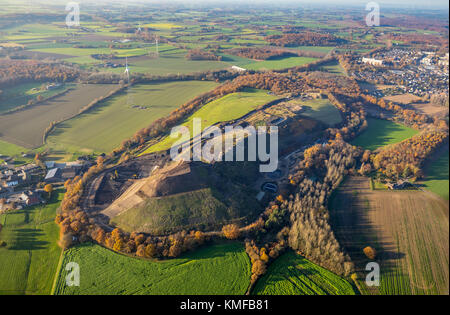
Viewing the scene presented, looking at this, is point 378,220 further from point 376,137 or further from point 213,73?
point 213,73

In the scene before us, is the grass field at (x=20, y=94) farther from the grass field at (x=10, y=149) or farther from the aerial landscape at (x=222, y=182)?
the grass field at (x=10, y=149)

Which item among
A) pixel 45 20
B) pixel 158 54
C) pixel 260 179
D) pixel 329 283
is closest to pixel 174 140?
pixel 260 179

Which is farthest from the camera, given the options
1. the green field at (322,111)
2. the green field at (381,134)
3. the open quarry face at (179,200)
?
the green field at (322,111)

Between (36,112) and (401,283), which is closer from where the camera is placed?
(401,283)

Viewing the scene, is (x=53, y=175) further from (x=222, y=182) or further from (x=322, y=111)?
(x=322, y=111)

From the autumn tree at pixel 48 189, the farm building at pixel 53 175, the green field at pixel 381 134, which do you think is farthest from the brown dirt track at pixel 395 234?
the farm building at pixel 53 175

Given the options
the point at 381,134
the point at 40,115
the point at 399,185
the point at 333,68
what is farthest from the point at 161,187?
the point at 333,68
